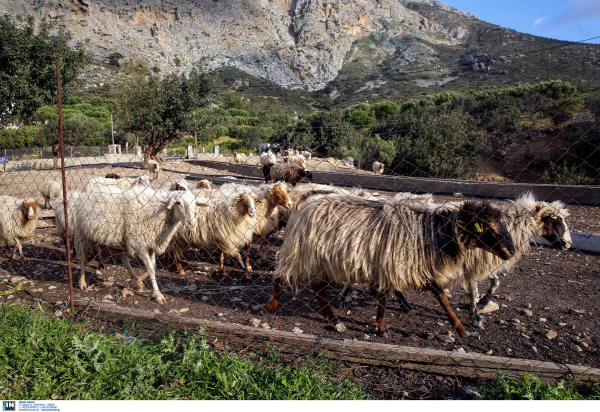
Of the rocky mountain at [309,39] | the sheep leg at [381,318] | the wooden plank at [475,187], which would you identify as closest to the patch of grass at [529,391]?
the sheep leg at [381,318]

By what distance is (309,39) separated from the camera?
114m

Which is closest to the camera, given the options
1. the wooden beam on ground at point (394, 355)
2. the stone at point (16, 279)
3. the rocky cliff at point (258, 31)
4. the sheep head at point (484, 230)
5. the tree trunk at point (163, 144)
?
the wooden beam on ground at point (394, 355)

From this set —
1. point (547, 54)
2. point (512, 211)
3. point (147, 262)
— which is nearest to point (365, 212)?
point (512, 211)

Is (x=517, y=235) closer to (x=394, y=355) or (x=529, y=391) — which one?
(x=529, y=391)

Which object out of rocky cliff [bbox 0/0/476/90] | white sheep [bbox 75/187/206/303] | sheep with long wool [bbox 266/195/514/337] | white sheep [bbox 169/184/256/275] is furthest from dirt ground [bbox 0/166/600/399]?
rocky cliff [bbox 0/0/476/90]

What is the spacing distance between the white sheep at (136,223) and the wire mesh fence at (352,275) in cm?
2

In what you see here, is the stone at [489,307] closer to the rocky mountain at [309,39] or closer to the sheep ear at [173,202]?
the sheep ear at [173,202]

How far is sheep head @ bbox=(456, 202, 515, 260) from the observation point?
12.5 feet

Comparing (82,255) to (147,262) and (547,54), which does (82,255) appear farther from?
(547,54)

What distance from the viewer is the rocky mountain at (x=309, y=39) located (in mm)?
68688

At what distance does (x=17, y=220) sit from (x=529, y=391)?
8.16m

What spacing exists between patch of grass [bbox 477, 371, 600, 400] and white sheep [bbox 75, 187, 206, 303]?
404 cm

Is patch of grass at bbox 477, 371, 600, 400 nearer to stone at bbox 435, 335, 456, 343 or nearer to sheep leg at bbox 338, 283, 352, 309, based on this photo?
stone at bbox 435, 335, 456, 343
